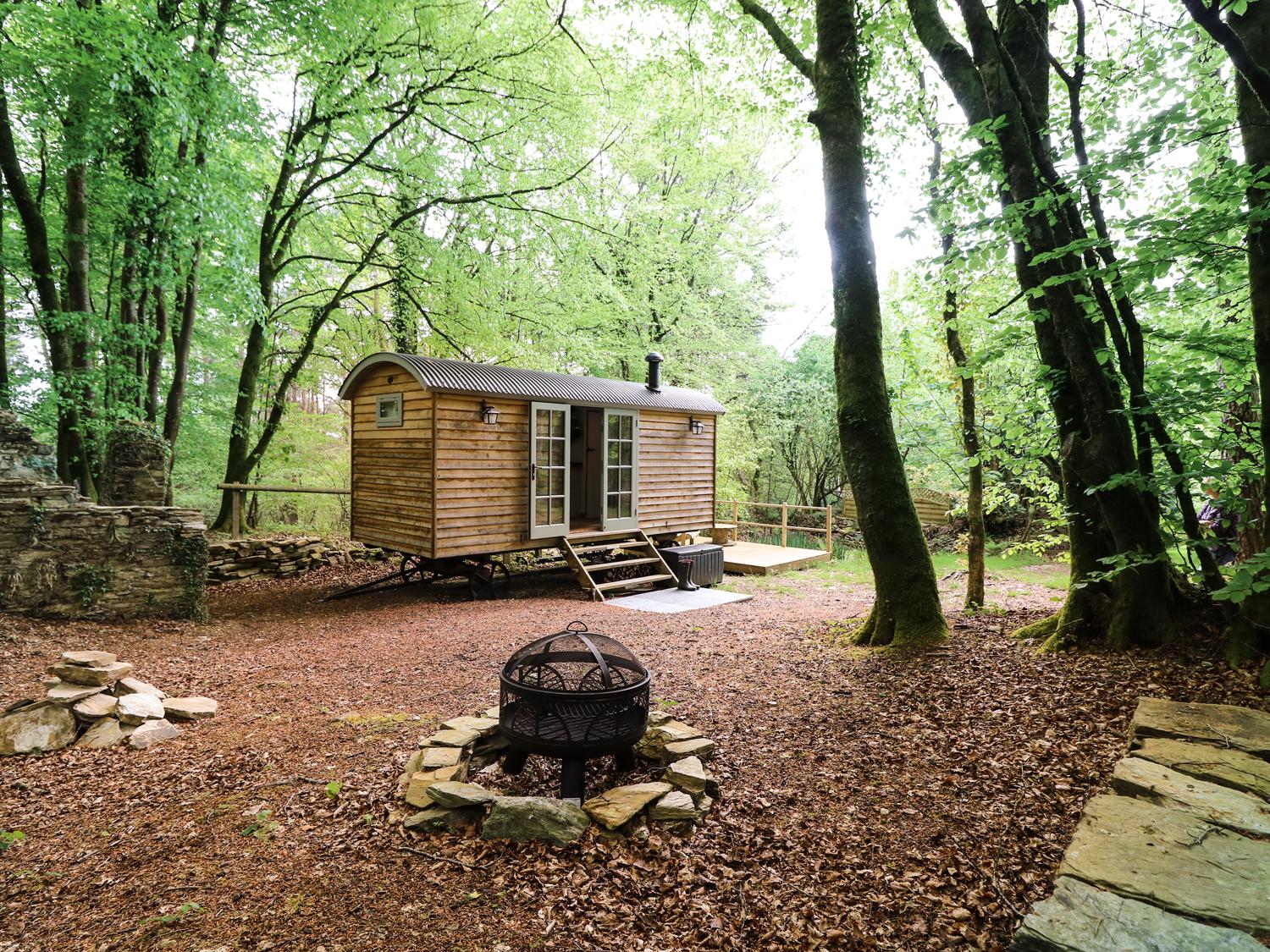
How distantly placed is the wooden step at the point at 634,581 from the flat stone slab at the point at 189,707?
5027mm

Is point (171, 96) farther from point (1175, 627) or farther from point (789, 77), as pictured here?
point (1175, 627)

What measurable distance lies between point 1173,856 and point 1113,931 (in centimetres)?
47

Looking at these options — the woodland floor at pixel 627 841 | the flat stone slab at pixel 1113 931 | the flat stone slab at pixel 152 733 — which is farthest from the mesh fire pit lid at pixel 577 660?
the flat stone slab at pixel 152 733

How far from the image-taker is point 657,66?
28.1ft

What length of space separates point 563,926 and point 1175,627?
4118 millimetres

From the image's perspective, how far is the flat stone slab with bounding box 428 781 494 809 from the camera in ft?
8.59

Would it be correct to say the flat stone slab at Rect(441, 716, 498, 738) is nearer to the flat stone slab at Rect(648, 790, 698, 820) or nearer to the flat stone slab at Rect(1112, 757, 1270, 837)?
the flat stone slab at Rect(648, 790, 698, 820)

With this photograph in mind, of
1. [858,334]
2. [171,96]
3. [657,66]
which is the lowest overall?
[858,334]

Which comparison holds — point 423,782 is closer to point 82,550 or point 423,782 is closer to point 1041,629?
point 1041,629

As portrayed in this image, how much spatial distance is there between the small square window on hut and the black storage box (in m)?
4.35

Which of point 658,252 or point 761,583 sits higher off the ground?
point 658,252

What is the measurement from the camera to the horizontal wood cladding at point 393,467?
26.0ft

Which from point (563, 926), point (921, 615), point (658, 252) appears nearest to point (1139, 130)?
point (921, 615)

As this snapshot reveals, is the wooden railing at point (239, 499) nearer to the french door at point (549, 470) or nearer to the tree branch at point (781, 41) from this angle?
the french door at point (549, 470)
